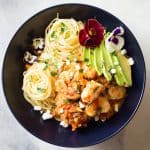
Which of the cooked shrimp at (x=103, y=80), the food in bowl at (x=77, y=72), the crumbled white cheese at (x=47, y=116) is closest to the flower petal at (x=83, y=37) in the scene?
the food in bowl at (x=77, y=72)

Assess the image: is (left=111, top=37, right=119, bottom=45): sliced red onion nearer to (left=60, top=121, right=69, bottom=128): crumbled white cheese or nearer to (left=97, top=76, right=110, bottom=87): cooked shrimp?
(left=97, top=76, right=110, bottom=87): cooked shrimp

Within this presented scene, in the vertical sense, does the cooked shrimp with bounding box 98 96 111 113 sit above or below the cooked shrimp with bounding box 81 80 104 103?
below

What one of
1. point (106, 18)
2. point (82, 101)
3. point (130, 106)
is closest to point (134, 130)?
point (130, 106)

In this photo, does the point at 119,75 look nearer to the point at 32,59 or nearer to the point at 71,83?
the point at 71,83

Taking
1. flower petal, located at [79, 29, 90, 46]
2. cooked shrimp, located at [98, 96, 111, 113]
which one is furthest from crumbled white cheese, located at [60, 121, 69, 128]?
flower petal, located at [79, 29, 90, 46]

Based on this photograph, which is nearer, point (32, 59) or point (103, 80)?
point (103, 80)

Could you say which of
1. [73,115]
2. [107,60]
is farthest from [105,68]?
[73,115]

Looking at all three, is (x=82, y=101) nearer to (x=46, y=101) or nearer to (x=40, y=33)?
(x=46, y=101)
